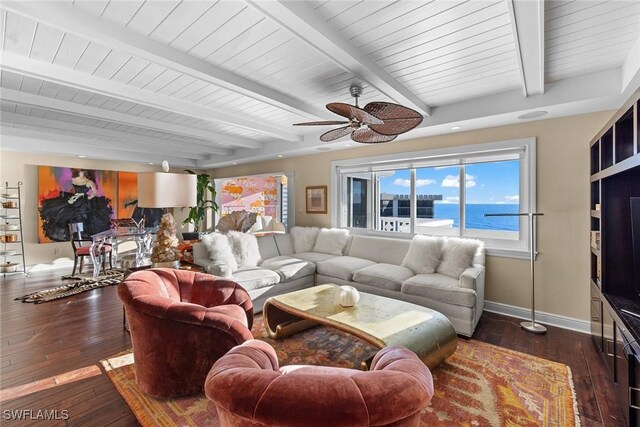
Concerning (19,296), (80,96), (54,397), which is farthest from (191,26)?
(19,296)

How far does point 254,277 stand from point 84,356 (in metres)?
1.68

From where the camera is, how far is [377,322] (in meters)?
2.22

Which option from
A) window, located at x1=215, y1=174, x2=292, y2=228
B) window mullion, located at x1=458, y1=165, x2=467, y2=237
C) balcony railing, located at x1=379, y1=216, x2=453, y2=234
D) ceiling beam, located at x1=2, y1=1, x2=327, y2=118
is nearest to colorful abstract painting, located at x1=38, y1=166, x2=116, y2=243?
window, located at x1=215, y1=174, x2=292, y2=228

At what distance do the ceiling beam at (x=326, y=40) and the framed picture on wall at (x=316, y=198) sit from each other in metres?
2.74

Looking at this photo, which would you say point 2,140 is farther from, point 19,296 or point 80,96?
point 80,96

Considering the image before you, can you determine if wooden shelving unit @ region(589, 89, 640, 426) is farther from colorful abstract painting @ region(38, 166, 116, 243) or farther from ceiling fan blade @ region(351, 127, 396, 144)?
colorful abstract painting @ region(38, 166, 116, 243)

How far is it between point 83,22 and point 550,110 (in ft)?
12.8

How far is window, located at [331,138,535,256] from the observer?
3539mm

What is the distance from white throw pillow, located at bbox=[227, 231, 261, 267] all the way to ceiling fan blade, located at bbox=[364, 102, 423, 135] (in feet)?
8.27

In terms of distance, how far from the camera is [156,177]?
2.51 m

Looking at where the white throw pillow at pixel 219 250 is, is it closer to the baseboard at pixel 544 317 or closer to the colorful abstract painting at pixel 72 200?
the baseboard at pixel 544 317

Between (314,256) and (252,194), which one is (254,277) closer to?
(314,256)

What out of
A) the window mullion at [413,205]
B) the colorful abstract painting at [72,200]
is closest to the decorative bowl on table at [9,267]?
the colorful abstract painting at [72,200]

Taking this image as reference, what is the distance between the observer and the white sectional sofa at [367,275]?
2.99 metres
